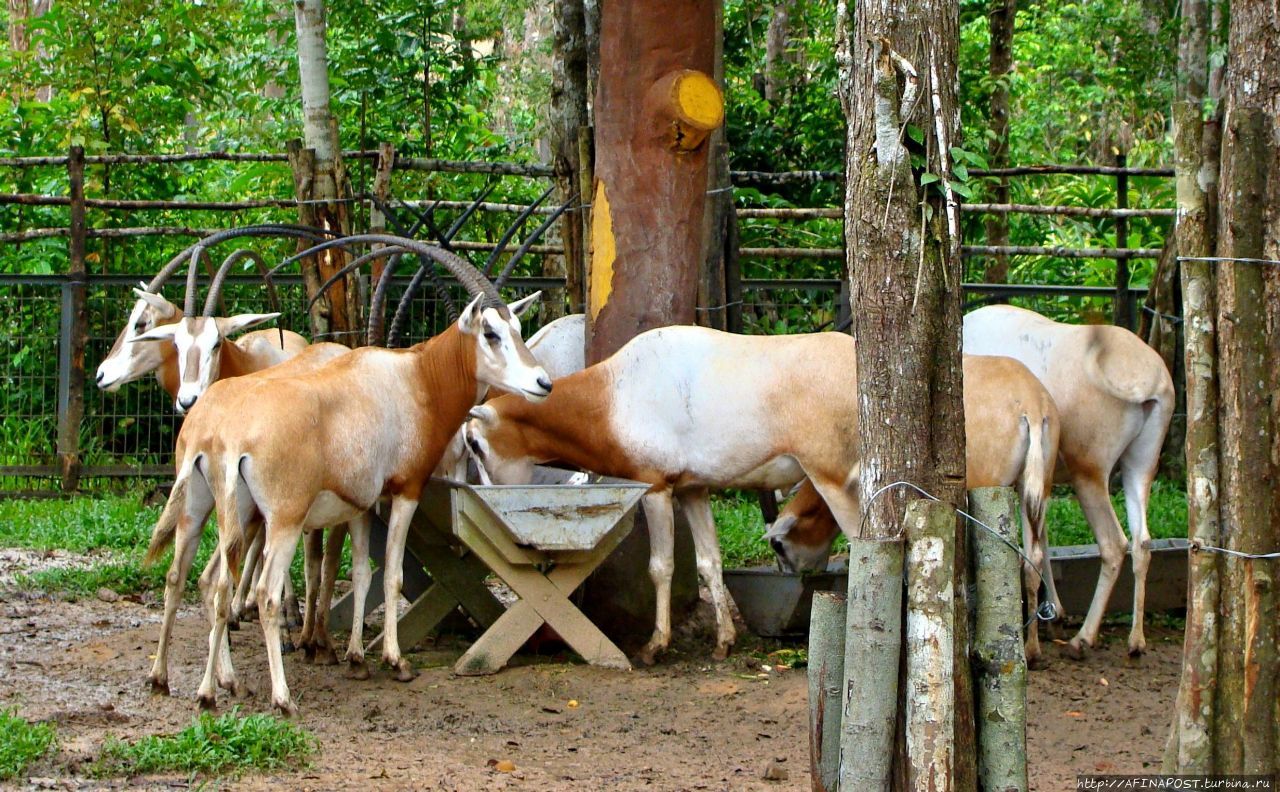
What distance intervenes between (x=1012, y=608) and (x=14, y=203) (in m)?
10.2

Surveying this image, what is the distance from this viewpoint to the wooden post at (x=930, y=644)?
3832mm

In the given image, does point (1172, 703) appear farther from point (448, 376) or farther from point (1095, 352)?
point (448, 376)

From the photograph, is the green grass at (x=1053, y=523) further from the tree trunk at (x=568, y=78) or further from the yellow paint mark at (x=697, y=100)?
the yellow paint mark at (x=697, y=100)

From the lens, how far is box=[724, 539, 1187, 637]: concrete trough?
7387 millimetres

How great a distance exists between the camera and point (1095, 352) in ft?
24.6

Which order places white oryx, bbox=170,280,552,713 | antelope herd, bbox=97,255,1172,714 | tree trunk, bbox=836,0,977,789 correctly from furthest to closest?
antelope herd, bbox=97,255,1172,714, white oryx, bbox=170,280,552,713, tree trunk, bbox=836,0,977,789

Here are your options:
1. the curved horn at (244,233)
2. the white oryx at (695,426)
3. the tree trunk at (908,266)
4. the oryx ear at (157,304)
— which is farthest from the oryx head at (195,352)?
the tree trunk at (908,266)

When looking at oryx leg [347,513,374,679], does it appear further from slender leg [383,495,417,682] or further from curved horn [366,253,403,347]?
curved horn [366,253,403,347]

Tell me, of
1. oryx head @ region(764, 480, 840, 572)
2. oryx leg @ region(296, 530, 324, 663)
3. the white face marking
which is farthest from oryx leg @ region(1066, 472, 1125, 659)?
the white face marking

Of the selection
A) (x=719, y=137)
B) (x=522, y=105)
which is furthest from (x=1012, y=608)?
(x=522, y=105)

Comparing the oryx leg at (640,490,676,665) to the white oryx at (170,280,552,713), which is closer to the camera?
the white oryx at (170,280,552,713)

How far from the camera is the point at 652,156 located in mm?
7863

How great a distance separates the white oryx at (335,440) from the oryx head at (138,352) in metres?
1.89

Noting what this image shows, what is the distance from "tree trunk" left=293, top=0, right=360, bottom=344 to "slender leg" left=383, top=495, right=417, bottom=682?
118 inches
